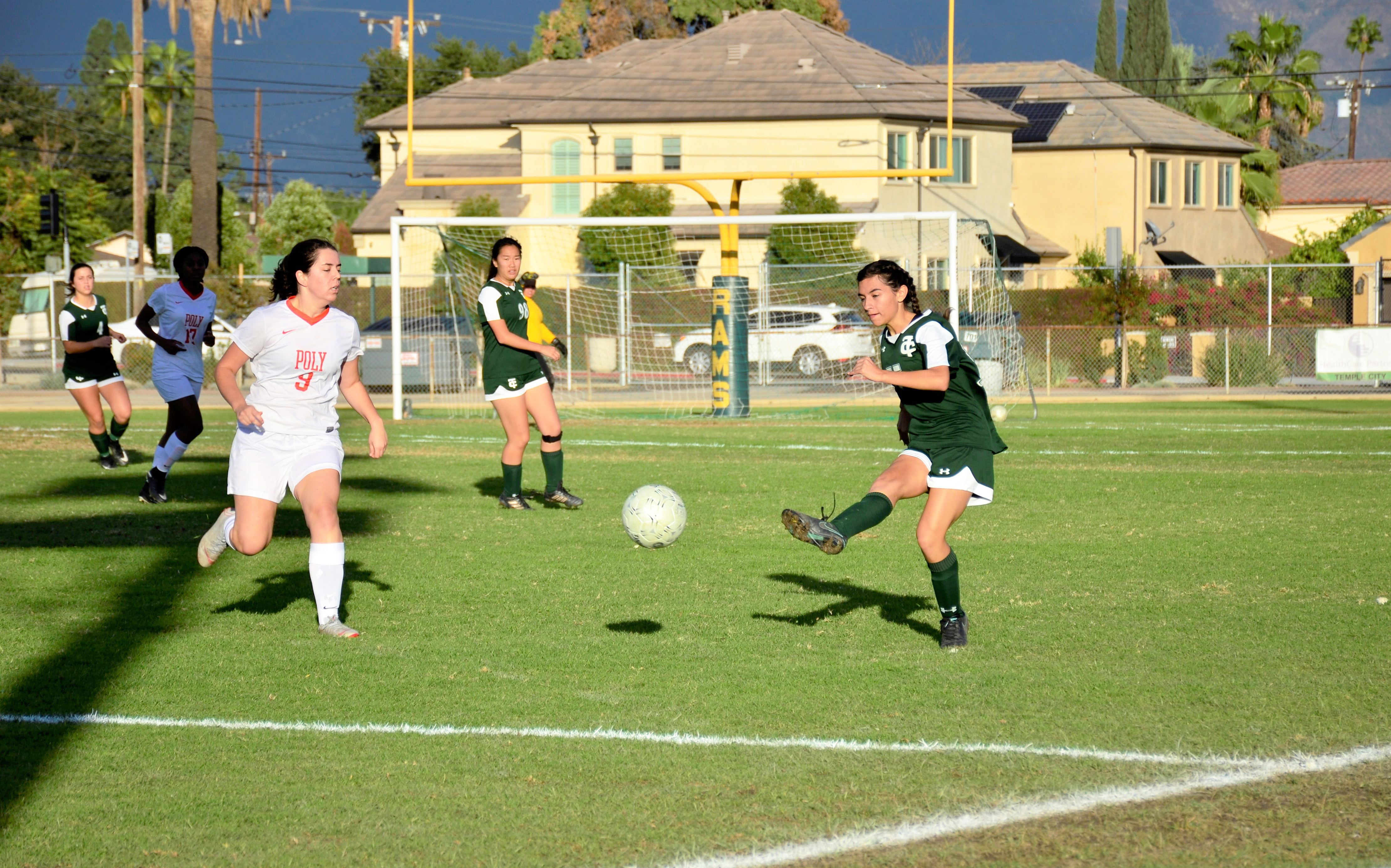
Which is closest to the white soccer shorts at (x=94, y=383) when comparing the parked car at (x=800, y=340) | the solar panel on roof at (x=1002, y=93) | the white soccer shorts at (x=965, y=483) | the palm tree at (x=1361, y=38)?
the white soccer shorts at (x=965, y=483)

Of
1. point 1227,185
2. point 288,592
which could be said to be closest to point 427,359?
point 288,592

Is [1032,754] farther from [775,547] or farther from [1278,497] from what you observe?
[1278,497]

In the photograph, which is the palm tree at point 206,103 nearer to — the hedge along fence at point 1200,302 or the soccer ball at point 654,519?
the hedge along fence at point 1200,302

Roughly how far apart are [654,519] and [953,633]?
192 cm

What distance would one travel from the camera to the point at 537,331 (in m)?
12.4

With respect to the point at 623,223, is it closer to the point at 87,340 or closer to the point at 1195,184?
the point at 87,340

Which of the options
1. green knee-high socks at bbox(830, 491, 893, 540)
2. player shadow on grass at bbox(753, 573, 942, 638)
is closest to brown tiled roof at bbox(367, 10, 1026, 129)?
player shadow on grass at bbox(753, 573, 942, 638)

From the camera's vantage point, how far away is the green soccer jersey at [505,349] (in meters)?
11.2

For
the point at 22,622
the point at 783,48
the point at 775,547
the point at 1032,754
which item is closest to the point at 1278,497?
the point at 775,547

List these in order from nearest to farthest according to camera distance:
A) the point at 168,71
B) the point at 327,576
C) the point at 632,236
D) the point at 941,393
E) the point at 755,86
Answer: the point at 941,393, the point at 327,576, the point at 632,236, the point at 755,86, the point at 168,71

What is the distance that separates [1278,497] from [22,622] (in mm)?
9820

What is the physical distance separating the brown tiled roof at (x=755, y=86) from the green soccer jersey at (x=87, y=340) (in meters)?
31.6

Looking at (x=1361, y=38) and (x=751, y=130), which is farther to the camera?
(x=1361, y=38)

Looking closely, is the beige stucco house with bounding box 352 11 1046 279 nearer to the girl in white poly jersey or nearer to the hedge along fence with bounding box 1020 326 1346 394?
the hedge along fence with bounding box 1020 326 1346 394
